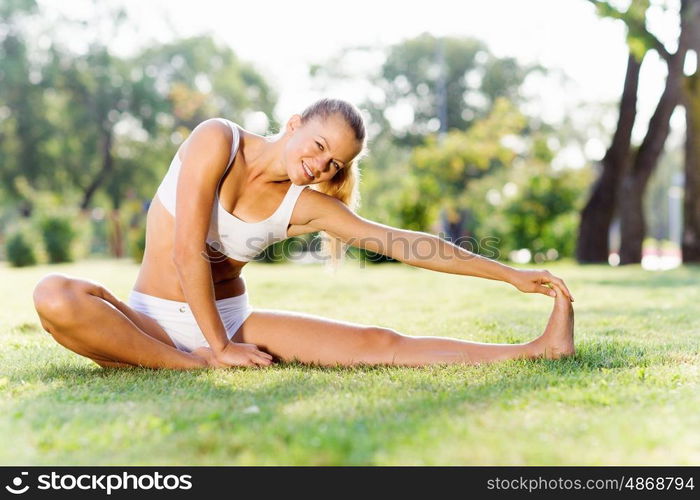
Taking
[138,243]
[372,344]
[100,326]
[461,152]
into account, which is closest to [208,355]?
[100,326]

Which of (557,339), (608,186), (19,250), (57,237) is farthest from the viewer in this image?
(57,237)

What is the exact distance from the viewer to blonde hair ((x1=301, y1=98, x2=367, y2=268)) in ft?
11.0

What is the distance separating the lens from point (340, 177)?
3.73 m

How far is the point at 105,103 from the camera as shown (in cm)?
3472

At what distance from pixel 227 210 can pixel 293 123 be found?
53cm

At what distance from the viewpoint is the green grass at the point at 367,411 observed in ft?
6.94

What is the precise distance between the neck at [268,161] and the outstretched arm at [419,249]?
9.2 inches

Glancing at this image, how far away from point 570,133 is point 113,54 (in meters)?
35.5

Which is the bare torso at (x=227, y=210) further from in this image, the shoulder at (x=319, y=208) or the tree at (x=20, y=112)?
the tree at (x=20, y=112)

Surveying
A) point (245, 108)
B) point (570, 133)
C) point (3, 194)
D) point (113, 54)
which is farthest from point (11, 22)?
point (570, 133)

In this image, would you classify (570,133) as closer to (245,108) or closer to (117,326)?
(245,108)

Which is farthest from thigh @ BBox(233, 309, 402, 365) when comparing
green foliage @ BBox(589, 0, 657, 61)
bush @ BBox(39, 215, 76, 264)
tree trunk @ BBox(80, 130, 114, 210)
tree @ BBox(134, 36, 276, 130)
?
tree trunk @ BBox(80, 130, 114, 210)

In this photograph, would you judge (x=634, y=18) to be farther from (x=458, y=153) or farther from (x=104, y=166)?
(x=104, y=166)
